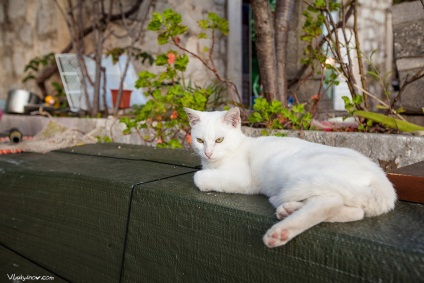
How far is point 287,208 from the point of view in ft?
2.65

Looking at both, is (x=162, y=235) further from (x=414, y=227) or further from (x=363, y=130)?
(x=363, y=130)

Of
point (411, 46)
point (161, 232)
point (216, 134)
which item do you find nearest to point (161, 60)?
point (216, 134)

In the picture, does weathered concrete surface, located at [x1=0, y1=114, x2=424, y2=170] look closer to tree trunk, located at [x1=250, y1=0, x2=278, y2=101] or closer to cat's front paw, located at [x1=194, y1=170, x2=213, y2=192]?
tree trunk, located at [x1=250, y1=0, x2=278, y2=101]

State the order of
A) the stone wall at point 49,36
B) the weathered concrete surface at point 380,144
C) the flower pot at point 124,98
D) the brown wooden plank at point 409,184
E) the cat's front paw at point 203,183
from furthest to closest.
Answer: the stone wall at point 49,36, the flower pot at point 124,98, the weathered concrete surface at point 380,144, the cat's front paw at point 203,183, the brown wooden plank at point 409,184

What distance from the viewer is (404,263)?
2.10ft

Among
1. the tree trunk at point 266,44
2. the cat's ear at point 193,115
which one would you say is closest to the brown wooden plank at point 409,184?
the cat's ear at point 193,115

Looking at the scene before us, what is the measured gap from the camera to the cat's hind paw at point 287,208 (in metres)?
0.80

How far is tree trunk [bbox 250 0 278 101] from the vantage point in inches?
82.9

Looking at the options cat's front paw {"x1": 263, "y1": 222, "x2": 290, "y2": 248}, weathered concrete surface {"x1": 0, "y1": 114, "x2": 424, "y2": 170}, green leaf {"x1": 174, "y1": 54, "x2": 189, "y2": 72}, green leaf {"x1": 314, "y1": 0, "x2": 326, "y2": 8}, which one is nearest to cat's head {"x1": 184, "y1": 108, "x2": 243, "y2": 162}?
cat's front paw {"x1": 263, "y1": 222, "x2": 290, "y2": 248}

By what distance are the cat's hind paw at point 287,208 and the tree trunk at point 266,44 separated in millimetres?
1471

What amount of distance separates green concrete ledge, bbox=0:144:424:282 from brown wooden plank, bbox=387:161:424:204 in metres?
0.04

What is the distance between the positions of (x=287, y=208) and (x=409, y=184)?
43cm

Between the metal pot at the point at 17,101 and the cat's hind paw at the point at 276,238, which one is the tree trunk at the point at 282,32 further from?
the metal pot at the point at 17,101

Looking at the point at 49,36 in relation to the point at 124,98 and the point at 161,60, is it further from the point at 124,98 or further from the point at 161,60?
the point at 161,60
